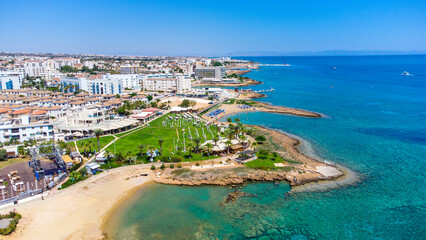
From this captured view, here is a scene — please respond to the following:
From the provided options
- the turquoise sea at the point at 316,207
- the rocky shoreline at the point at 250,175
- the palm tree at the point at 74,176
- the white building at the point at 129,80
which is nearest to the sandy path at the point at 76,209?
the palm tree at the point at 74,176

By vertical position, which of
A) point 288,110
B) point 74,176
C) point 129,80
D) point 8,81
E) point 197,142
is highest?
point 129,80

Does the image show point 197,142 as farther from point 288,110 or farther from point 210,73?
point 210,73

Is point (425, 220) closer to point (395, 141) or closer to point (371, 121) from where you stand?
point (395, 141)

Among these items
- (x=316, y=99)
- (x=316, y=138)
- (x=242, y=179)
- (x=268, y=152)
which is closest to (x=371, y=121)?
(x=316, y=138)

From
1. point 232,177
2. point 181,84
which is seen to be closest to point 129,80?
point 181,84

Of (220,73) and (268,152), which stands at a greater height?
(220,73)

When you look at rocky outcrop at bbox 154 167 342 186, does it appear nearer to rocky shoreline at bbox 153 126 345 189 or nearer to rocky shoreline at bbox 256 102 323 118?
rocky shoreline at bbox 153 126 345 189
